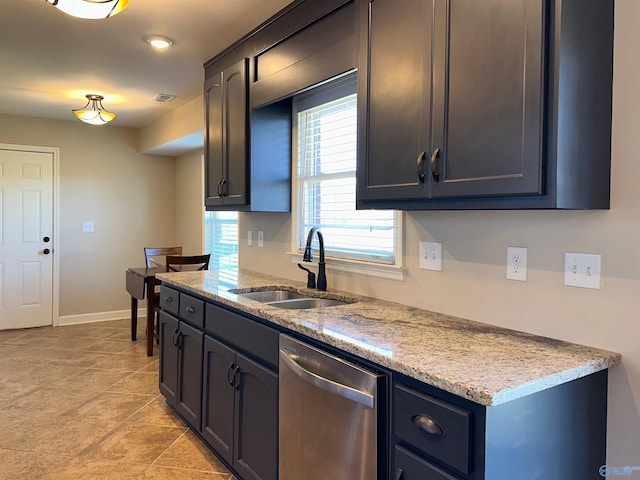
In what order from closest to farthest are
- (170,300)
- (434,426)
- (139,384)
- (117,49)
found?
(434,426) < (170,300) < (117,49) < (139,384)

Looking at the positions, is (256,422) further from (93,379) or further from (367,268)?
(93,379)

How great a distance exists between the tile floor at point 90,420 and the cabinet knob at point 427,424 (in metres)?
1.54

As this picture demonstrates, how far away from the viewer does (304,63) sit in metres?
2.40

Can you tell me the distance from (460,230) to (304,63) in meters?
1.18

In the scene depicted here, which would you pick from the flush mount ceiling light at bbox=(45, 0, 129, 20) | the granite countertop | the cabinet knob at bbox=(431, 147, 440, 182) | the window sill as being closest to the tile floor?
the granite countertop

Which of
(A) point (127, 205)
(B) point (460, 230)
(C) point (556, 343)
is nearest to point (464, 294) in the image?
(B) point (460, 230)

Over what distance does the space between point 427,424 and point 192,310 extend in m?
1.76

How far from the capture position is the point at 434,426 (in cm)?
121

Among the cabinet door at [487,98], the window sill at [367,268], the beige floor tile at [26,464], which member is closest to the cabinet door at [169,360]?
the beige floor tile at [26,464]

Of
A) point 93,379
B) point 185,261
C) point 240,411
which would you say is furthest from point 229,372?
point 185,261

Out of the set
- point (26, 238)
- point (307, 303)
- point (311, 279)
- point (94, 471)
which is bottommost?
point (94, 471)

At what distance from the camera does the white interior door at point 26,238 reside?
17.9ft

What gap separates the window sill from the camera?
221 cm

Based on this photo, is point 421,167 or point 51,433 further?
point 51,433
